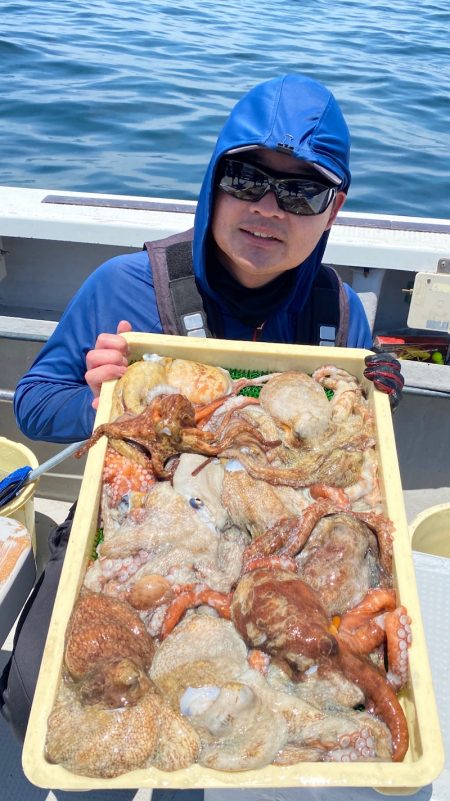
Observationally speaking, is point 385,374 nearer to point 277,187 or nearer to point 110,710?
point 277,187

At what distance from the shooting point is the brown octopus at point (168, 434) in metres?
1.72

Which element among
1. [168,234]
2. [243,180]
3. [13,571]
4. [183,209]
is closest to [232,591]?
[13,571]

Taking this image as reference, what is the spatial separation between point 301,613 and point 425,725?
316 mm

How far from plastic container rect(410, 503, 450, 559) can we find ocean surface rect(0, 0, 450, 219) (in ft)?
19.4

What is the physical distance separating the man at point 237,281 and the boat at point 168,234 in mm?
944

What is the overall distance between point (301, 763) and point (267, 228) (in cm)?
169

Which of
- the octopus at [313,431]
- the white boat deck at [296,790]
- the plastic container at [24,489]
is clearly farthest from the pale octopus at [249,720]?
the plastic container at [24,489]

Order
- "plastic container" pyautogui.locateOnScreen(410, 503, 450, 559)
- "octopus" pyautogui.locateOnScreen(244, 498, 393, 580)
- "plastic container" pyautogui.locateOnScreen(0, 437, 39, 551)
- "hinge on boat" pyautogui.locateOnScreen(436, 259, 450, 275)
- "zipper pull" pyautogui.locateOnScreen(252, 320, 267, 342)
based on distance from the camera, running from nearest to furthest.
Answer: "octopus" pyautogui.locateOnScreen(244, 498, 393, 580)
"zipper pull" pyautogui.locateOnScreen(252, 320, 267, 342)
"plastic container" pyautogui.locateOnScreen(410, 503, 450, 559)
"plastic container" pyautogui.locateOnScreen(0, 437, 39, 551)
"hinge on boat" pyautogui.locateOnScreen(436, 259, 450, 275)

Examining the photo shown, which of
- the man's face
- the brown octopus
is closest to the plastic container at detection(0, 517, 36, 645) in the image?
the brown octopus

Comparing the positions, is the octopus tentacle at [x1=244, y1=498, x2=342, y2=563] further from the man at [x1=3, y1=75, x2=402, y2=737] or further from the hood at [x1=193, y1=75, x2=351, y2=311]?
the hood at [x1=193, y1=75, x2=351, y2=311]

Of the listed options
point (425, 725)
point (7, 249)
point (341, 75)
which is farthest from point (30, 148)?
point (425, 725)

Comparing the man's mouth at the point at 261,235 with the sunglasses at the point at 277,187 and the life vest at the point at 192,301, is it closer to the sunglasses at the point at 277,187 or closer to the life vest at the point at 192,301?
the sunglasses at the point at 277,187

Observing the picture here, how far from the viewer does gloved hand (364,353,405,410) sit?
187 cm

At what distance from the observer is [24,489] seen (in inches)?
121
